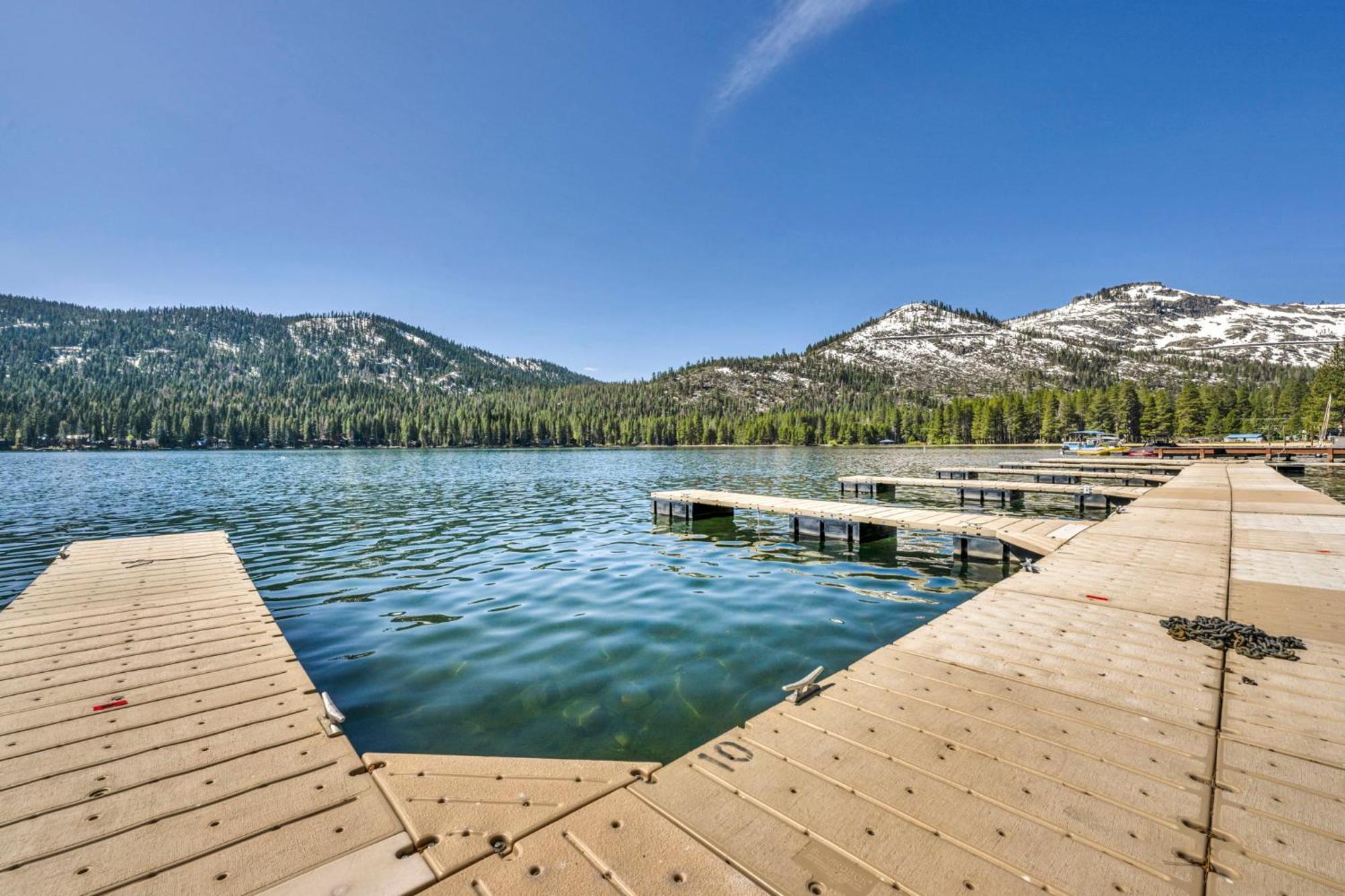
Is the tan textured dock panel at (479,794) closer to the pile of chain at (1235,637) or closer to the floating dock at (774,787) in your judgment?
the floating dock at (774,787)

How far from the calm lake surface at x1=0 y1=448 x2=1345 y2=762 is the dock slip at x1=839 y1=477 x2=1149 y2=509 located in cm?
148

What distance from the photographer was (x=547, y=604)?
1210 cm

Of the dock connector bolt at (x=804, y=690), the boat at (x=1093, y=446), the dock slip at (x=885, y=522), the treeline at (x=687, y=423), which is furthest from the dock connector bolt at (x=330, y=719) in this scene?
the treeline at (x=687, y=423)

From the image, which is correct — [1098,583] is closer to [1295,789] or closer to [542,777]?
[1295,789]

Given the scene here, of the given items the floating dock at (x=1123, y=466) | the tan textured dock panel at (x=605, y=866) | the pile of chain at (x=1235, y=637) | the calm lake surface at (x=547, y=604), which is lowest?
the calm lake surface at (x=547, y=604)

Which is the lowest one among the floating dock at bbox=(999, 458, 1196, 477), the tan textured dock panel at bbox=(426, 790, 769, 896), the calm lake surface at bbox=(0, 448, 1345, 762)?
the calm lake surface at bbox=(0, 448, 1345, 762)

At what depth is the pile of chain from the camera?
6.18 metres

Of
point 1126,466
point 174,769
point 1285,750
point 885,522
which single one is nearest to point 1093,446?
point 1126,466

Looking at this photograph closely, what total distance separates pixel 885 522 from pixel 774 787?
16.4 meters

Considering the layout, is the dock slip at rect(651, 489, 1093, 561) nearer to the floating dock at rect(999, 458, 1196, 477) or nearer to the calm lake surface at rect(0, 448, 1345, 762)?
the calm lake surface at rect(0, 448, 1345, 762)

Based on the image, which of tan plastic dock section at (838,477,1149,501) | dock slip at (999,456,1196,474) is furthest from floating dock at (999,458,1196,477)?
tan plastic dock section at (838,477,1149,501)

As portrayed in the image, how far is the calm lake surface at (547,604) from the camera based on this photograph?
7414 millimetres

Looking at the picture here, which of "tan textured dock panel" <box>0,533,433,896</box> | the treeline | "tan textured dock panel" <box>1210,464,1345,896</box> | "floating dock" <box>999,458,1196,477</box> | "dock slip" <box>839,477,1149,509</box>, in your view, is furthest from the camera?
the treeline

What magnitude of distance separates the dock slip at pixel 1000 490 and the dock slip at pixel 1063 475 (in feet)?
12.7
